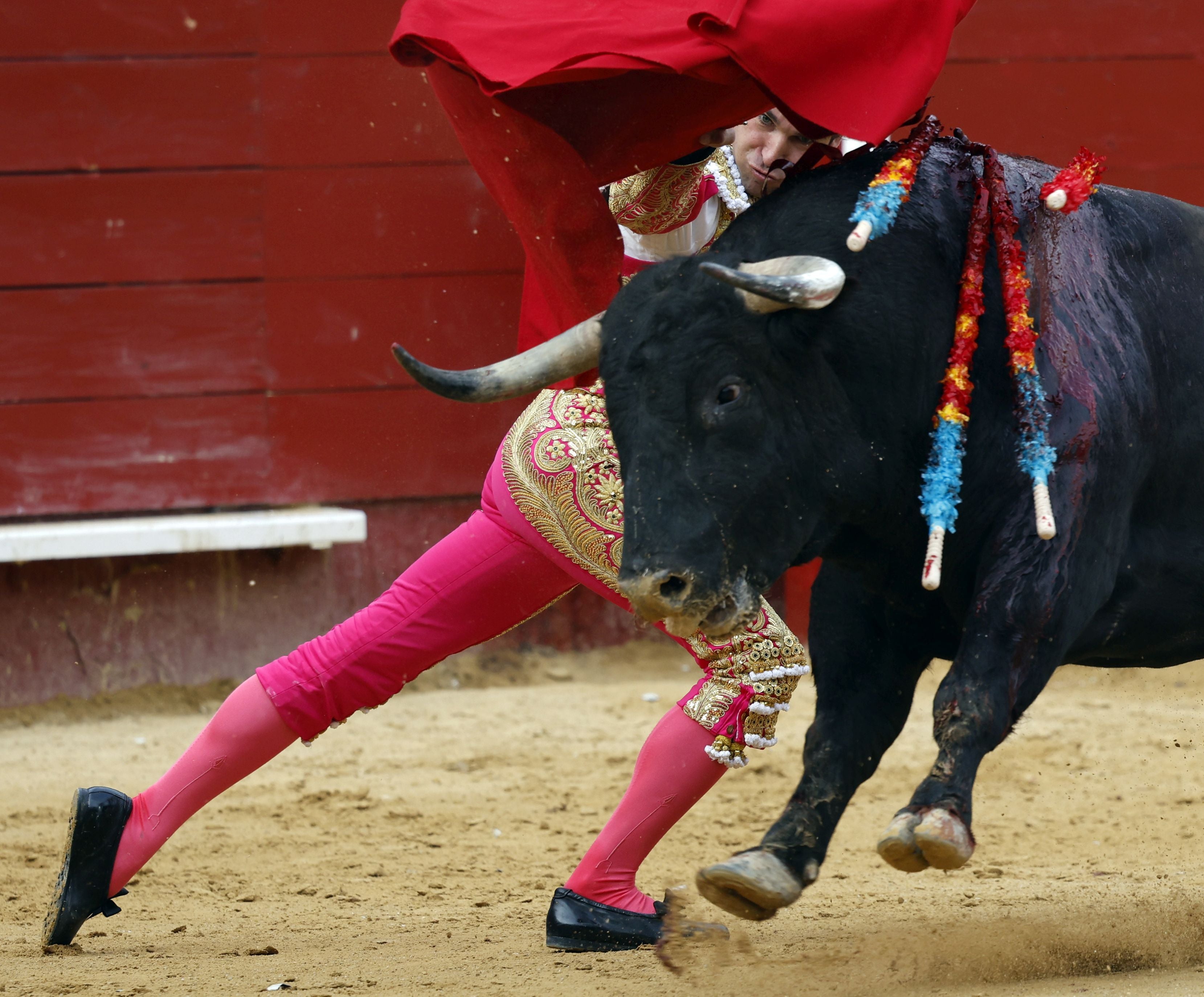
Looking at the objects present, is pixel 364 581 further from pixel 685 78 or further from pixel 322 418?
pixel 685 78

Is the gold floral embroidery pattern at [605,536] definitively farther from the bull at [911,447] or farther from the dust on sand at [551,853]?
the dust on sand at [551,853]

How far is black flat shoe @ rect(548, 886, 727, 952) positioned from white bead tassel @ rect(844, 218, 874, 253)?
1314 millimetres

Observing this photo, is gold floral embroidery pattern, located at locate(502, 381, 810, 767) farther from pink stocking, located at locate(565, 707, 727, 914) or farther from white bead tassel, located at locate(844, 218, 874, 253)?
white bead tassel, located at locate(844, 218, 874, 253)

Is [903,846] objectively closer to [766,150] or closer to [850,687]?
[850,687]

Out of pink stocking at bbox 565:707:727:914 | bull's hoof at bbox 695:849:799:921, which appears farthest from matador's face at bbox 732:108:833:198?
bull's hoof at bbox 695:849:799:921

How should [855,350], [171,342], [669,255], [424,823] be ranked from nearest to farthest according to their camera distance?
[855,350], [669,255], [424,823], [171,342]

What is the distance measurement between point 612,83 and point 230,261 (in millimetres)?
2873

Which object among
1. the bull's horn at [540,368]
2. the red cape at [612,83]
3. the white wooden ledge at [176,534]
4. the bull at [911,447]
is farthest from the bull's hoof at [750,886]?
the white wooden ledge at [176,534]

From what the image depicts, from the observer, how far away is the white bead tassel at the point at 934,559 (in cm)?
227

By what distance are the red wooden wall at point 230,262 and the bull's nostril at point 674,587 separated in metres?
3.22

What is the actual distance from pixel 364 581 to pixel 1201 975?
3257 mm

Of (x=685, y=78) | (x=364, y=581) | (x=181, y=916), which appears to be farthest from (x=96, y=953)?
(x=364, y=581)

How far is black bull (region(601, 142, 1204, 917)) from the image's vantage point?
2.21m

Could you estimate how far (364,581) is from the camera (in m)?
5.31
